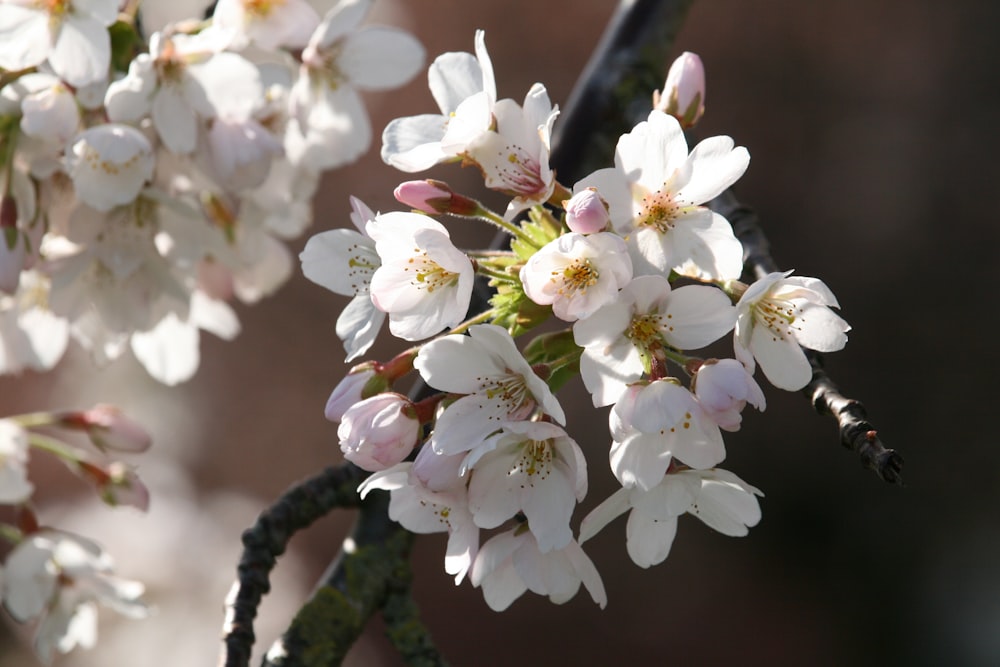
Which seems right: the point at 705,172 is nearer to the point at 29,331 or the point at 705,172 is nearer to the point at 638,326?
the point at 638,326

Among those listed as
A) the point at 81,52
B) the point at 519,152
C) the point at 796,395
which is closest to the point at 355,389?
the point at 519,152

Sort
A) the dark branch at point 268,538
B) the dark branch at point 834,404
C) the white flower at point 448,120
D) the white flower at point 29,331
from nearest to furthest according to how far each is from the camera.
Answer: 1. the dark branch at point 834,404
2. the white flower at point 448,120
3. the dark branch at point 268,538
4. the white flower at point 29,331

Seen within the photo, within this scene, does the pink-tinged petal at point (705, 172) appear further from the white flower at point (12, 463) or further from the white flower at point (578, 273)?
the white flower at point (12, 463)

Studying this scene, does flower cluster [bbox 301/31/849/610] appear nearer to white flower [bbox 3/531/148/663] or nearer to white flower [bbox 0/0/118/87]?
white flower [bbox 0/0/118/87]

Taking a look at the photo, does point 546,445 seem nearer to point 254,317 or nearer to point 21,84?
point 21,84

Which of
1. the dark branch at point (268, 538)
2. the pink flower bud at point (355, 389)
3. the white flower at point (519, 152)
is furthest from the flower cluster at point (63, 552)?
the white flower at point (519, 152)

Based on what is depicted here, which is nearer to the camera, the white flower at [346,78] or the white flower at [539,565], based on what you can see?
the white flower at [539,565]

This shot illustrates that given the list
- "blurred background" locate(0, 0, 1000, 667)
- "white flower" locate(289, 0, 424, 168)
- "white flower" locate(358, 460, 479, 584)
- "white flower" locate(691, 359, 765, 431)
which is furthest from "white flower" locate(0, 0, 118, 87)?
"blurred background" locate(0, 0, 1000, 667)
